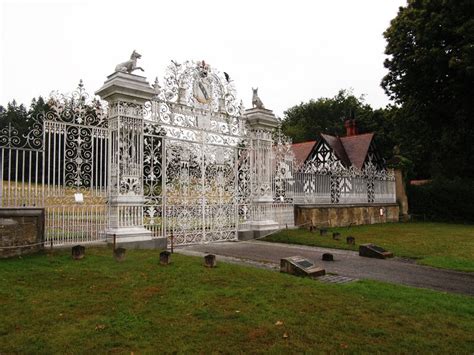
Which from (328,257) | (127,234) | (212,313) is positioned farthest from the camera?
(127,234)

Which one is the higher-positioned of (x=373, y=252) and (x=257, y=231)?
(x=257, y=231)

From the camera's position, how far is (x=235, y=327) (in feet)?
13.6

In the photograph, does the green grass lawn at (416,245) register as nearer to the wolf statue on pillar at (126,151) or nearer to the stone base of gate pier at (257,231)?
the stone base of gate pier at (257,231)

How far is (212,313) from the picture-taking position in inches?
181

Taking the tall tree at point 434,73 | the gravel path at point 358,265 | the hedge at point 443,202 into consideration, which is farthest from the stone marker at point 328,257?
the hedge at point 443,202

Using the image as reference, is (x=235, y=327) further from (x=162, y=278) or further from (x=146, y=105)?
(x=146, y=105)

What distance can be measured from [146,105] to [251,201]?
463cm

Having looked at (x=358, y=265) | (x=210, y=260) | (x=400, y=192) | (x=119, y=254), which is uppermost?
(x=400, y=192)

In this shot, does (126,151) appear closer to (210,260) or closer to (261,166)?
(210,260)

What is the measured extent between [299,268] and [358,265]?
2.00m

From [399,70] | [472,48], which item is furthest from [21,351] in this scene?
[399,70]

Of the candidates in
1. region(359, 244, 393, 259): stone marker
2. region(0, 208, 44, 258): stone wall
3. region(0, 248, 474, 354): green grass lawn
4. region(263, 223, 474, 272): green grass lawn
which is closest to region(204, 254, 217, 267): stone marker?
region(0, 248, 474, 354): green grass lawn

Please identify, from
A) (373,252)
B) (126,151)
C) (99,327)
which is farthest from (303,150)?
(99,327)

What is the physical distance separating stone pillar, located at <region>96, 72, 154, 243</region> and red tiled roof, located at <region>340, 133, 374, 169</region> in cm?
1849
